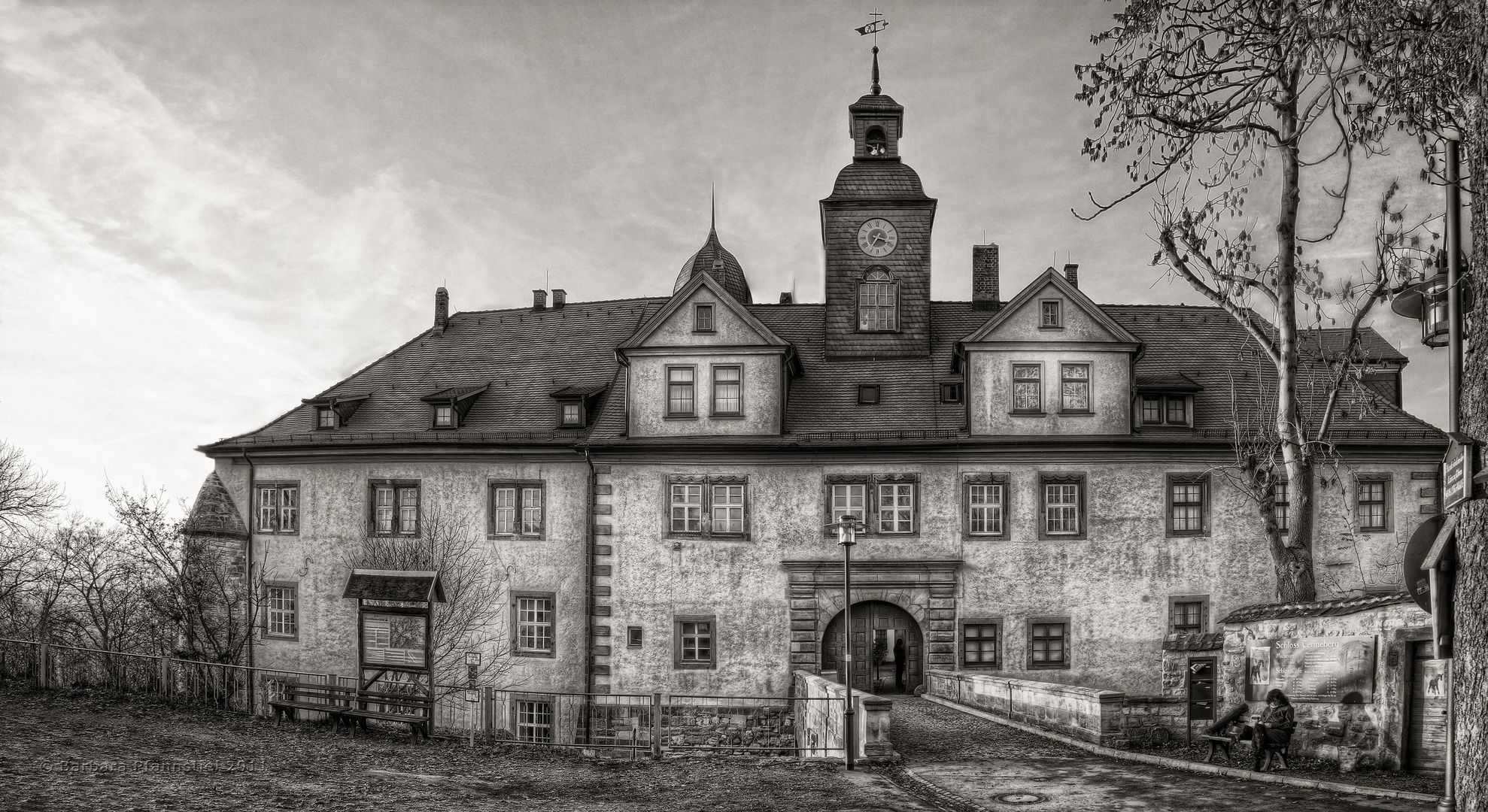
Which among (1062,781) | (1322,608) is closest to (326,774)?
(1062,781)

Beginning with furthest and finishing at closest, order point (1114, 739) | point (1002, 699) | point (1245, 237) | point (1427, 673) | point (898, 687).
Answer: point (898, 687), point (1002, 699), point (1245, 237), point (1114, 739), point (1427, 673)

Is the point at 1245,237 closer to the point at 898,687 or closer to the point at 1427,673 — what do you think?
the point at 1427,673

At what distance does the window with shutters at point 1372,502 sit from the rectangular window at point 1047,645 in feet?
24.0

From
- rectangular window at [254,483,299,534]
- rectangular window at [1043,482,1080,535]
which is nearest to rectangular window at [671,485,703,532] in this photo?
rectangular window at [1043,482,1080,535]

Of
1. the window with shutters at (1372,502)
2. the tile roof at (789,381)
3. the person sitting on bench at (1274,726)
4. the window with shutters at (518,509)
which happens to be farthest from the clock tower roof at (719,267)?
the person sitting on bench at (1274,726)

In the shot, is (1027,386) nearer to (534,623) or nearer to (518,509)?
(518,509)

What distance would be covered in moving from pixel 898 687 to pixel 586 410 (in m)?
9.75

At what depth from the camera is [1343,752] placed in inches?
512

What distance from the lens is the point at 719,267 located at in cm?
3856

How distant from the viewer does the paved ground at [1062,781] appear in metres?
11.4

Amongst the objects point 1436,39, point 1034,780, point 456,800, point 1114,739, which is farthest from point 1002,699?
point 1436,39

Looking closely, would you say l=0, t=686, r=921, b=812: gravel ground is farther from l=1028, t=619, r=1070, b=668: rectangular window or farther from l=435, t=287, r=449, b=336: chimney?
l=435, t=287, r=449, b=336: chimney

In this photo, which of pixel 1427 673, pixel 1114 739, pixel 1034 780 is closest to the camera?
pixel 1427 673

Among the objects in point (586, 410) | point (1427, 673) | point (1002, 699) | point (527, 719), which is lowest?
point (527, 719)
